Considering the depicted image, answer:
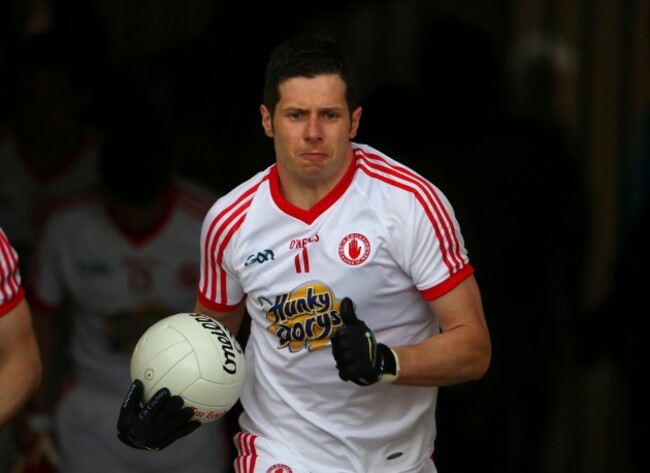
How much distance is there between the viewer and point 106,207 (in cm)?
693

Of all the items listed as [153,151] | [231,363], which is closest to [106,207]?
[153,151]

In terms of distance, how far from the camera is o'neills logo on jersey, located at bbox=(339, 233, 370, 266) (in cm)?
496

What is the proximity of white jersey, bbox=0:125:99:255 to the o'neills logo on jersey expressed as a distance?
2.56m

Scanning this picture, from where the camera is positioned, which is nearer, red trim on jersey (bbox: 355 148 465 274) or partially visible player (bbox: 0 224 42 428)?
red trim on jersey (bbox: 355 148 465 274)

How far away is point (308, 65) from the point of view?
489 cm

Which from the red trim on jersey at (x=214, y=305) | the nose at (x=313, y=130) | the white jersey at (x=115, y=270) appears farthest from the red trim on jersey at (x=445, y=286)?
the white jersey at (x=115, y=270)

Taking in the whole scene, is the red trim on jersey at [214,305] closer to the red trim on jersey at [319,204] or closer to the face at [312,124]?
the red trim on jersey at [319,204]

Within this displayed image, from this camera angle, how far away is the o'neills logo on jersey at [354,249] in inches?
195

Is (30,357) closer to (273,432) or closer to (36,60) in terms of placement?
(273,432)

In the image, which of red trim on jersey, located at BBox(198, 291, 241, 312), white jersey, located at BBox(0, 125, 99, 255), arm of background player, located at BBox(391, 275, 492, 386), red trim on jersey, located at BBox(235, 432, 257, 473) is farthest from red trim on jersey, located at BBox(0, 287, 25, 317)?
white jersey, located at BBox(0, 125, 99, 255)

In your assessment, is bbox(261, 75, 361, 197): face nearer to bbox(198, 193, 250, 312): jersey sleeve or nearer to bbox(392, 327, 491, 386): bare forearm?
bbox(198, 193, 250, 312): jersey sleeve

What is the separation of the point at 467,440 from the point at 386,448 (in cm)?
218

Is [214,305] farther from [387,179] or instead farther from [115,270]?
[115,270]

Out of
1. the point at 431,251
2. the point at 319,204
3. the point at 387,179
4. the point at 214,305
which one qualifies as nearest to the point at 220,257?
the point at 214,305
